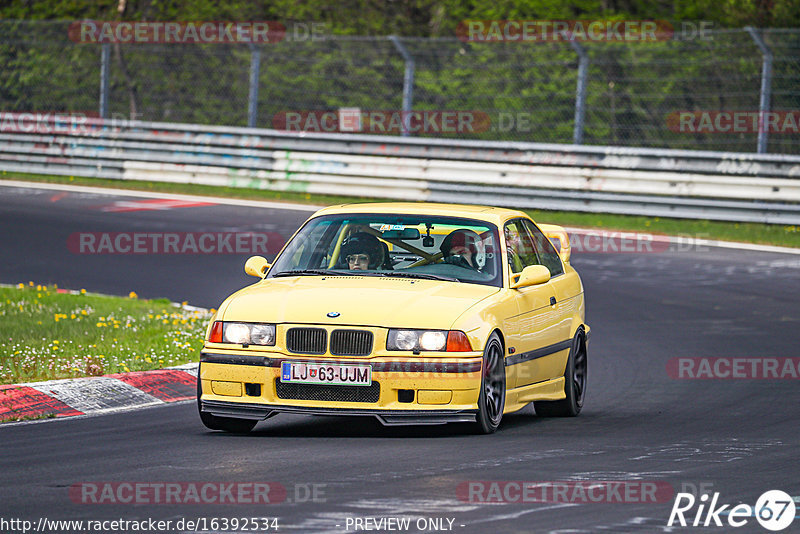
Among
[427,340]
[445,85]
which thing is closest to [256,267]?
[427,340]

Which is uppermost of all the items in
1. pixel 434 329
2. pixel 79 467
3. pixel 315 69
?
pixel 315 69

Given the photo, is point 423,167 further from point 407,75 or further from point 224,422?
point 224,422

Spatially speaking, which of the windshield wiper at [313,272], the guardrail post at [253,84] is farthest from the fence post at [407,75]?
the windshield wiper at [313,272]

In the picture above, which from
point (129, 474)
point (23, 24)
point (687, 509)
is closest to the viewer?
point (687, 509)

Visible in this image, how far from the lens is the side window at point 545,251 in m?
10.8

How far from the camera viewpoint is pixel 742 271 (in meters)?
18.1

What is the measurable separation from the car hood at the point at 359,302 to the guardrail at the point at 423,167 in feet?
41.8

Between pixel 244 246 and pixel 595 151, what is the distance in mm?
5697

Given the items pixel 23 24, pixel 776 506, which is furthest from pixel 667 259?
pixel 23 24

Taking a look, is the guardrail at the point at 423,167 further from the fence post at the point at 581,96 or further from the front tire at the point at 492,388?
the front tire at the point at 492,388

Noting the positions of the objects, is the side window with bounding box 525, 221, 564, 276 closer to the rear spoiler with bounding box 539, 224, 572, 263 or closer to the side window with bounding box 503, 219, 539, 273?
the side window with bounding box 503, 219, 539, 273

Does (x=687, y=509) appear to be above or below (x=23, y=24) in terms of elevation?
below

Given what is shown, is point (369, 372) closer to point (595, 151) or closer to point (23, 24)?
point (595, 151)

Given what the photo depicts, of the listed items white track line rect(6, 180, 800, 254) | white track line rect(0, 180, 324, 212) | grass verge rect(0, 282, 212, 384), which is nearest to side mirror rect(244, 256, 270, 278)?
grass verge rect(0, 282, 212, 384)
